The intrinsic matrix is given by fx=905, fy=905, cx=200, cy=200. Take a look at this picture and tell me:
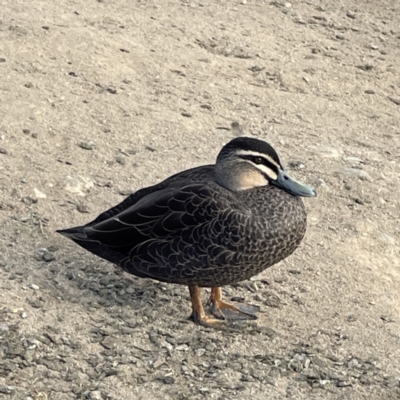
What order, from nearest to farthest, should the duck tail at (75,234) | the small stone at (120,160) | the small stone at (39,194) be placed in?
the duck tail at (75,234) < the small stone at (39,194) < the small stone at (120,160)

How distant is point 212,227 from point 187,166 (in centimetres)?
202

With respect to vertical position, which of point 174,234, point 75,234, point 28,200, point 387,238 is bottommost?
point 28,200

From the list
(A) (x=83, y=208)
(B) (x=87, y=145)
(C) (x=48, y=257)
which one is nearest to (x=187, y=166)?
(B) (x=87, y=145)

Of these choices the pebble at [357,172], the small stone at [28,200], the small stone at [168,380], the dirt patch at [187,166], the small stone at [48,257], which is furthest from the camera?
the pebble at [357,172]

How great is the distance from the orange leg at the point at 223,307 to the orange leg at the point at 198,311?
153mm

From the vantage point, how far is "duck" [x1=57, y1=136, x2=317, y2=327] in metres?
4.83

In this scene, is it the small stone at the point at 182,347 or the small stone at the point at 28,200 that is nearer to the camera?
the small stone at the point at 182,347

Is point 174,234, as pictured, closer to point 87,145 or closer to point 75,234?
point 75,234

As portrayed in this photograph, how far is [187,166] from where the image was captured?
681cm

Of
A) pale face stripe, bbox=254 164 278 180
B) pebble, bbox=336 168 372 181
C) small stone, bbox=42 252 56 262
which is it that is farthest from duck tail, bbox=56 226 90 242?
pebble, bbox=336 168 372 181

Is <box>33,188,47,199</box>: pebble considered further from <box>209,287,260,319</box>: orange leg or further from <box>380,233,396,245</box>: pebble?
<box>380,233,396,245</box>: pebble

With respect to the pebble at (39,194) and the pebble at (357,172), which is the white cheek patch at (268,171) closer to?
Result: the pebble at (39,194)

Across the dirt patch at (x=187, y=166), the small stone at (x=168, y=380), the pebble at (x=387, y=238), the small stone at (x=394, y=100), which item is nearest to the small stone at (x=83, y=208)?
the dirt patch at (x=187, y=166)

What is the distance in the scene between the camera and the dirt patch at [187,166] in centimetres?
470
